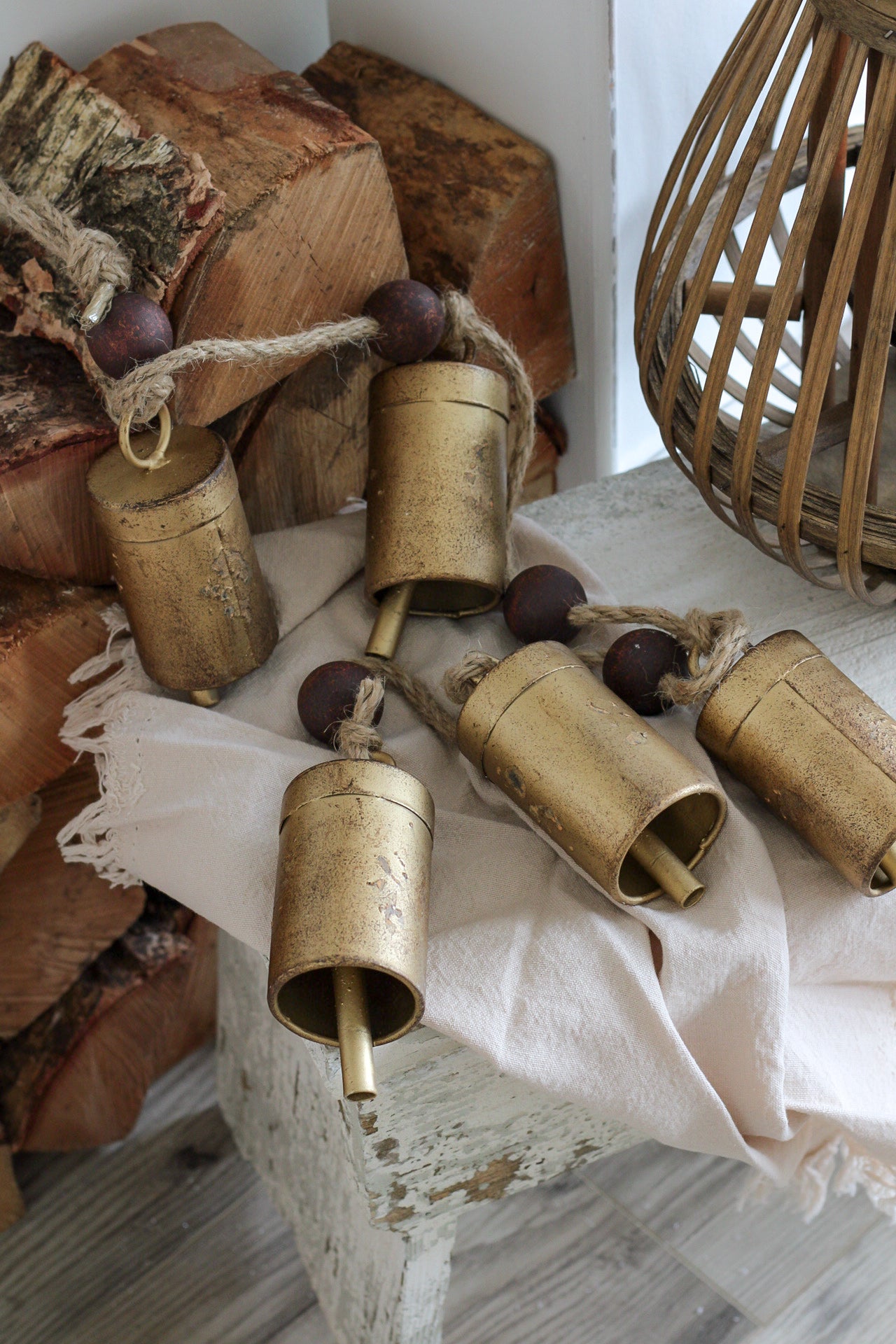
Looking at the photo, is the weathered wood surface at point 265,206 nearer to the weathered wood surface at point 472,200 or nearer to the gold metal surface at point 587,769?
the weathered wood surface at point 472,200

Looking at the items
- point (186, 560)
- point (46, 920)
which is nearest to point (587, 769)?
point (186, 560)

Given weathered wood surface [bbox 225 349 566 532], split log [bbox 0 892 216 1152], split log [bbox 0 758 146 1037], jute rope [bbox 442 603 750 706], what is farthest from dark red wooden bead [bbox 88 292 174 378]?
split log [bbox 0 892 216 1152]

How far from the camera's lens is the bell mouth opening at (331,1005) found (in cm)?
65

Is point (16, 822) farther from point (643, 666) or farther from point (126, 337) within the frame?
point (643, 666)

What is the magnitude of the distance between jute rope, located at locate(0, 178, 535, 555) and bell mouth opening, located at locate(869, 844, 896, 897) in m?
0.37

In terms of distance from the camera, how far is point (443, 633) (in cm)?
88

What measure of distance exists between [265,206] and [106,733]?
0.37 metres

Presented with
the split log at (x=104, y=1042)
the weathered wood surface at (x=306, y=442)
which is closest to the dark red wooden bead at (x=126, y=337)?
the weathered wood surface at (x=306, y=442)

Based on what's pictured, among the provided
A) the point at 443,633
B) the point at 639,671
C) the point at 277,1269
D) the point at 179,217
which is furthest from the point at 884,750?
the point at 277,1269

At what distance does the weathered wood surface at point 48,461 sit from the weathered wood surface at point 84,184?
0.03 meters

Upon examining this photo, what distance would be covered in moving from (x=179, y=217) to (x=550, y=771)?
44 cm

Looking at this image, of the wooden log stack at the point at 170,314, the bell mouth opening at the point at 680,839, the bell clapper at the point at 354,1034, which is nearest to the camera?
the bell clapper at the point at 354,1034

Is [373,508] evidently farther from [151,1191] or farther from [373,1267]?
[151,1191]

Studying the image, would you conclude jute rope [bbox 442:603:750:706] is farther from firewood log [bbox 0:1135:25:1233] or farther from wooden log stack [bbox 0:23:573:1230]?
firewood log [bbox 0:1135:25:1233]
